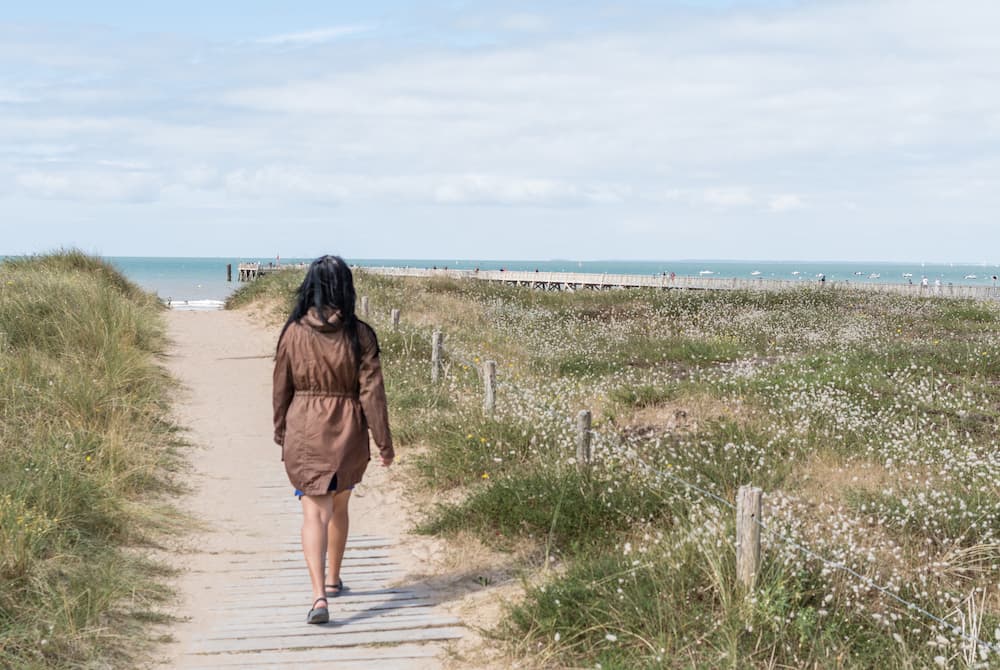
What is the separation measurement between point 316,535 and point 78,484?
2808 millimetres

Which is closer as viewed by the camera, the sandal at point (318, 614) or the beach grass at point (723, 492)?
the beach grass at point (723, 492)

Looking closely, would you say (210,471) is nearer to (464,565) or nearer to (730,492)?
(464,565)

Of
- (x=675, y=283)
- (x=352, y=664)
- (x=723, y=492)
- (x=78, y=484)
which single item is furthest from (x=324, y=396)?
(x=675, y=283)

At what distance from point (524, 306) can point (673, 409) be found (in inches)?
735

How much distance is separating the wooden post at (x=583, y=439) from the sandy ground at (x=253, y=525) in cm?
120

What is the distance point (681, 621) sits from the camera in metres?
5.14

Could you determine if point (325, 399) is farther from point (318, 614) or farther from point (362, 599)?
point (362, 599)

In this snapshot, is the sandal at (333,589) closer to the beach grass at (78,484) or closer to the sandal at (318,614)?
the sandal at (318,614)

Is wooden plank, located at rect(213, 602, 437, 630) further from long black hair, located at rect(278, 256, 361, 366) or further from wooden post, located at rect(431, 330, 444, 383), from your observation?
wooden post, located at rect(431, 330, 444, 383)

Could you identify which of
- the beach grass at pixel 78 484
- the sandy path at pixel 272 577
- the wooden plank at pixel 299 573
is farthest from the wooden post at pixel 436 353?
the wooden plank at pixel 299 573

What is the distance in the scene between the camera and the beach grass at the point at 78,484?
5305mm

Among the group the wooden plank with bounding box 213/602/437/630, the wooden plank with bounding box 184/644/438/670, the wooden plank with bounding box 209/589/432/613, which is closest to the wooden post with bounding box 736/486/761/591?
the wooden plank with bounding box 184/644/438/670

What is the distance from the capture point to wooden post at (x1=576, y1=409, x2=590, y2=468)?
7.73 m

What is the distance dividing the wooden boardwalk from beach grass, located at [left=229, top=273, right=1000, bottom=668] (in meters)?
0.59
